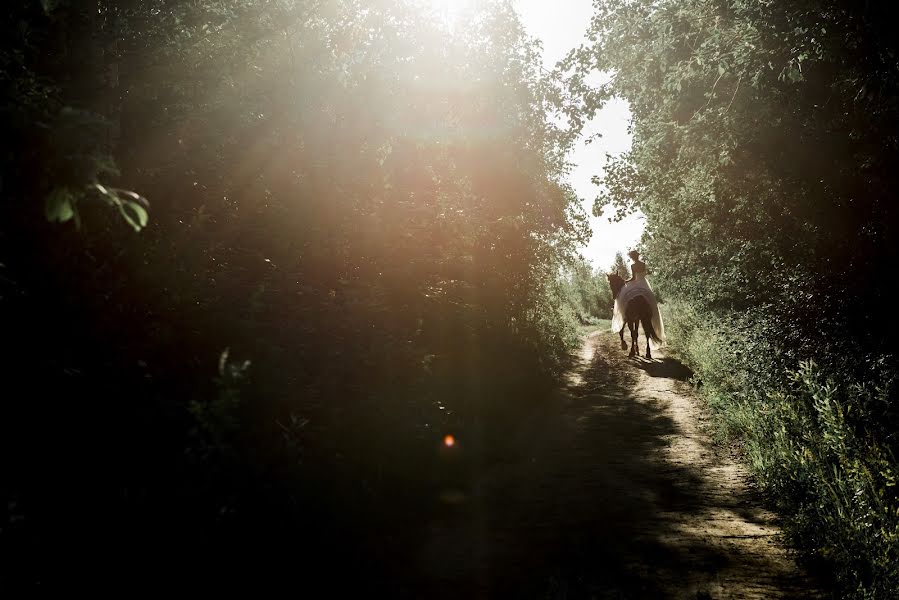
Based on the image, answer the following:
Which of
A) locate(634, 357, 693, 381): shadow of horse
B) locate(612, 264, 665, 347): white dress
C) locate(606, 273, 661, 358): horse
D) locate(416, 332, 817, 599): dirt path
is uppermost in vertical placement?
locate(612, 264, 665, 347): white dress

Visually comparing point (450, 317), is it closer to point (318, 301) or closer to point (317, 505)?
point (318, 301)

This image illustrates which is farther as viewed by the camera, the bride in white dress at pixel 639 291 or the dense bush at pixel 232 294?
the bride in white dress at pixel 639 291

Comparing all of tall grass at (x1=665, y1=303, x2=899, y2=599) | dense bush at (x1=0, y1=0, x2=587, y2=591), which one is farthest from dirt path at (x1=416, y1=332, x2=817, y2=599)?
dense bush at (x1=0, y1=0, x2=587, y2=591)

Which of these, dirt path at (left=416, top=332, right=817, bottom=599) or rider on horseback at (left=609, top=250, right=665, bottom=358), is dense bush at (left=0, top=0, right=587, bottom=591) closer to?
dirt path at (left=416, top=332, right=817, bottom=599)

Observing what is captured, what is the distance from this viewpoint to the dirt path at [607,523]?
410cm

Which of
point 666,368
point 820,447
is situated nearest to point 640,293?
point 666,368

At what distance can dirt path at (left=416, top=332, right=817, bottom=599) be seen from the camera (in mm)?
4098

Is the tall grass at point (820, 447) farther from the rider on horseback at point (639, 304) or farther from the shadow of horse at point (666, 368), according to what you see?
the rider on horseback at point (639, 304)

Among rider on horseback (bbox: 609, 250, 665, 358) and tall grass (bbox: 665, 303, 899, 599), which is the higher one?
rider on horseback (bbox: 609, 250, 665, 358)

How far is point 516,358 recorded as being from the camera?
1215 cm

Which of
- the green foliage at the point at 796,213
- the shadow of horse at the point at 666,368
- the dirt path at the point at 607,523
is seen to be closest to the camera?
the dirt path at the point at 607,523

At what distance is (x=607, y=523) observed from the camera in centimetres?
513

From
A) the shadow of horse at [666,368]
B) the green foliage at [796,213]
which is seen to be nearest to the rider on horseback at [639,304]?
the shadow of horse at [666,368]

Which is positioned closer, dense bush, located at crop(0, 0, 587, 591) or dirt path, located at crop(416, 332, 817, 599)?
dense bush, located at crop(0, 0, 587, 591)
